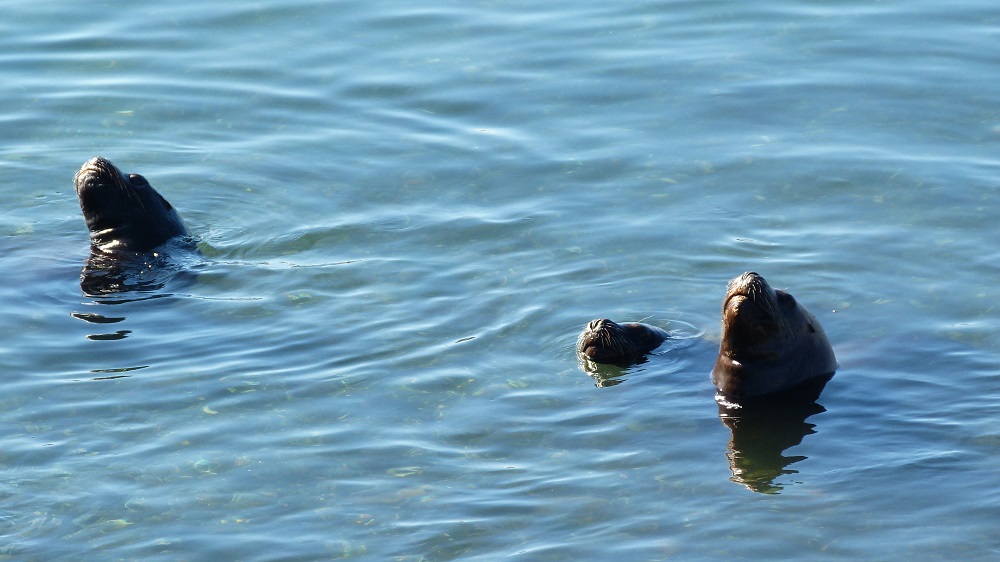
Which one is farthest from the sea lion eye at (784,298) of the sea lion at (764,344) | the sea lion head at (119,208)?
the sea lion head at (119,208)

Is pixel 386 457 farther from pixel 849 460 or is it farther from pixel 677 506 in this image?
pixel 849 460

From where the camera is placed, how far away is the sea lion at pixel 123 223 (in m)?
13.6

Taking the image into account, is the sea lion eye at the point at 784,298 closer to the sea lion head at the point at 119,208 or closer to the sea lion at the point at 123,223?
the sea lion at the point at 123,223

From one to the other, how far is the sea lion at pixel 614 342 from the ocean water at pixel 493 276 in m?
0.17

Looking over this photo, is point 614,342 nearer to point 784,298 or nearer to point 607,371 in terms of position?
point 607,371

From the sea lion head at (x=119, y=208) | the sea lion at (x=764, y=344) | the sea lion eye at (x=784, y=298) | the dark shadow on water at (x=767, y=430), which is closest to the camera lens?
the dark shadow on water at (x=767, y=430)

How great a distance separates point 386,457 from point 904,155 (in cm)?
724

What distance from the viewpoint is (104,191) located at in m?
13.8

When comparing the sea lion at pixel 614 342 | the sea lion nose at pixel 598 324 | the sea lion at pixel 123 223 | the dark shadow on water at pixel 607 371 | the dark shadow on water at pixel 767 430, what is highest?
the sea lion at pixel 123 223

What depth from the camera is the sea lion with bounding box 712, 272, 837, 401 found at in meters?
10.5

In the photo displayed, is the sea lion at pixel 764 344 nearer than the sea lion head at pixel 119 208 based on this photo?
Yes

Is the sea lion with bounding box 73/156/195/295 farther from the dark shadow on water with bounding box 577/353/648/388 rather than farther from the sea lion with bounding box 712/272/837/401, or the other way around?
the sea lion with bounding box 712/272/837/401

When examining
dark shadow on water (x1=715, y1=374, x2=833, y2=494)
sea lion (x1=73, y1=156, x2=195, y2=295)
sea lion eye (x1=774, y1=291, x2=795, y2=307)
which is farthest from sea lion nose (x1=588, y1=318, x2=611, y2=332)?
sea lion (x1=73, y1=156, x2=195, y2=295)

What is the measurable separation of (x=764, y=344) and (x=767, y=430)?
25.6 inches
